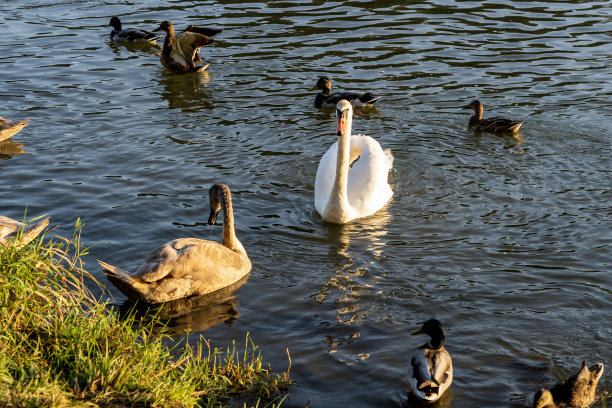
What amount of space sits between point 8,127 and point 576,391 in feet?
32.5

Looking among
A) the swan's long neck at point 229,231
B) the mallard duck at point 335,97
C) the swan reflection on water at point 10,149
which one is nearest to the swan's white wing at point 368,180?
the swan's long neck at point 229,231

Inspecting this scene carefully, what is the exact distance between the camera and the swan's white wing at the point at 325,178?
11242mm

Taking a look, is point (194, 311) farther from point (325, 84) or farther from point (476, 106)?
point (325, 84)

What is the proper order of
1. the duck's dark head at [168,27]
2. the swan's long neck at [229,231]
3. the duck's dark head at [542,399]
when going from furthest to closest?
the duck's dark head at [168,27] → the swan's long neck at [229,231] → the duck's dark head at [542,399]

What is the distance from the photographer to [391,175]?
1252 centimetres

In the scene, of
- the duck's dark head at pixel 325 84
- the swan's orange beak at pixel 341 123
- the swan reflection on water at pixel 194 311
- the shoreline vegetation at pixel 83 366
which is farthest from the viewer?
the duck's dark head at pixel 325 84

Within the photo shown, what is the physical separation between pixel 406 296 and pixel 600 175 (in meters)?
4.34

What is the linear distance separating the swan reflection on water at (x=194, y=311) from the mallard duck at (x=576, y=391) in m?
3.24

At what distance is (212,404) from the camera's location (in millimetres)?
6449

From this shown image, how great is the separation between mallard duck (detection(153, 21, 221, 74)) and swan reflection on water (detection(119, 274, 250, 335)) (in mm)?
8470

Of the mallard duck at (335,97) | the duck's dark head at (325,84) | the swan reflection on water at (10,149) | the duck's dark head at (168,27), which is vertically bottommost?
the swan reflection on water at (10,149)

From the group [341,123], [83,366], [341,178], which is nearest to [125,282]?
[83,366]

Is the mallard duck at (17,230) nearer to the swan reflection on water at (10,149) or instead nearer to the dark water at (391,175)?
the dark water at (391,175)

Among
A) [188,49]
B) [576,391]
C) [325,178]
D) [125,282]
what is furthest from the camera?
[188,49]
